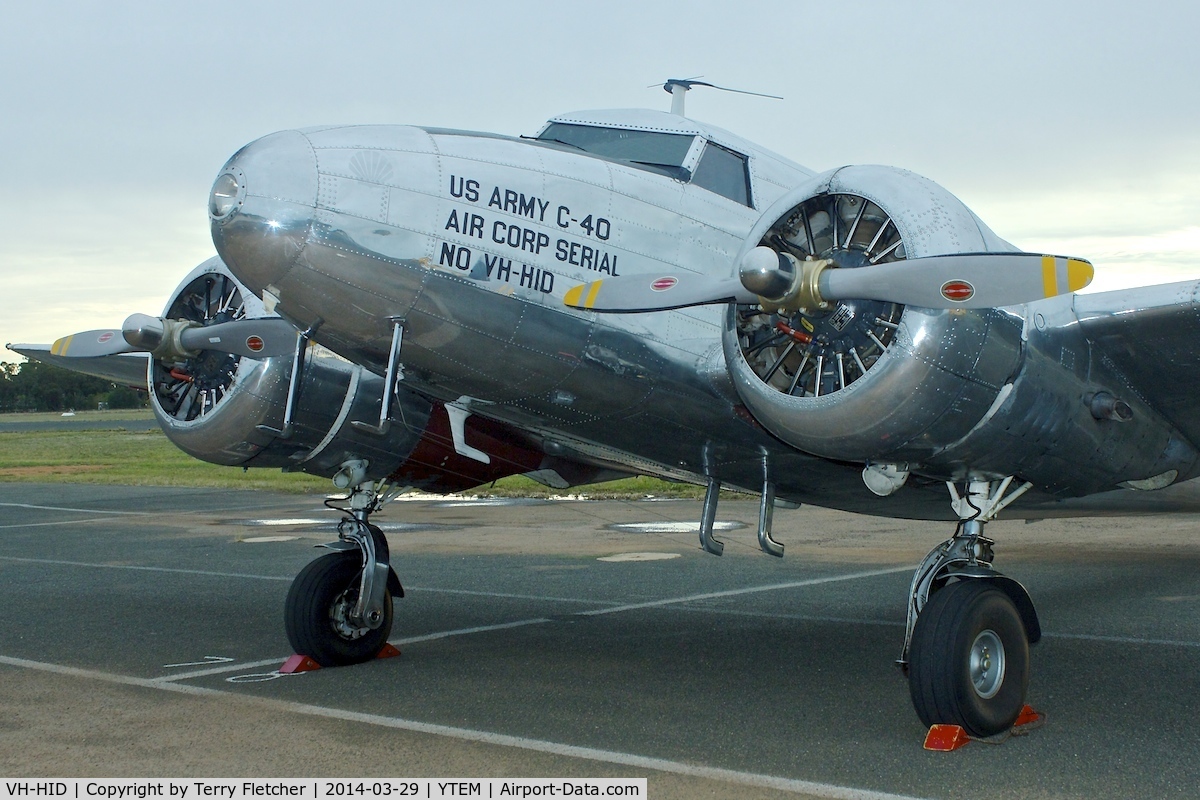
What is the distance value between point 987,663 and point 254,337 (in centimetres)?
539

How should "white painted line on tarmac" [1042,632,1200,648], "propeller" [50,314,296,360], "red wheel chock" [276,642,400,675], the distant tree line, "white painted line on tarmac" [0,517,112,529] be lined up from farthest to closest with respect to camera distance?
the distant tree line, "white painted line on tarmac" [0,517,112,529], "white painted line on tarmac" [1042,632,1200,648], "red wheel chock" [276,642,400,675], "propeller" [50,314,296,360]

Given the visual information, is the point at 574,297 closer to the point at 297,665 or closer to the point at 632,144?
the point at 632,144

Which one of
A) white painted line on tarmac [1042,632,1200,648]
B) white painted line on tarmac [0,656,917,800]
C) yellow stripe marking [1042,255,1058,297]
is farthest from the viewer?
white painted line on tarmac [1042,632,1200,648]

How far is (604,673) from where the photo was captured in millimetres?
7961

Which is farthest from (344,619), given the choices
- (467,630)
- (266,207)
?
(266,207)

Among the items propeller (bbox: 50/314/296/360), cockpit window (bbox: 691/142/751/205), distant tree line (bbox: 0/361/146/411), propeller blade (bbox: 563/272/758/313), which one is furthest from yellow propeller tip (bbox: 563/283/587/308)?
distant tree line (bbox: 0/361/146/411)

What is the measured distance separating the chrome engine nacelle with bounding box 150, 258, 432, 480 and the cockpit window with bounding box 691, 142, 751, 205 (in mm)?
2880

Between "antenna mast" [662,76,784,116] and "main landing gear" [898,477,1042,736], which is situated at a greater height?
"antenna mast" [662,76,784,116]

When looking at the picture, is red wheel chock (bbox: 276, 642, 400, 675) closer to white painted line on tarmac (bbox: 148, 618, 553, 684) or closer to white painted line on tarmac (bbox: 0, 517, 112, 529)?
white painted line on tarmac (bbox: 148, 618, 553, 684)

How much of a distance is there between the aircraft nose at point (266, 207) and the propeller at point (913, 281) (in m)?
2.23

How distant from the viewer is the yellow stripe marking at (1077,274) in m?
5.64

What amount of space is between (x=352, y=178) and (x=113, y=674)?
4.43 m

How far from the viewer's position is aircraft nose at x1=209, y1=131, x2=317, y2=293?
228 inches

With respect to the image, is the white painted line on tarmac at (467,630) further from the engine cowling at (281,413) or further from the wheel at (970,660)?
the wheel at (970,660)
